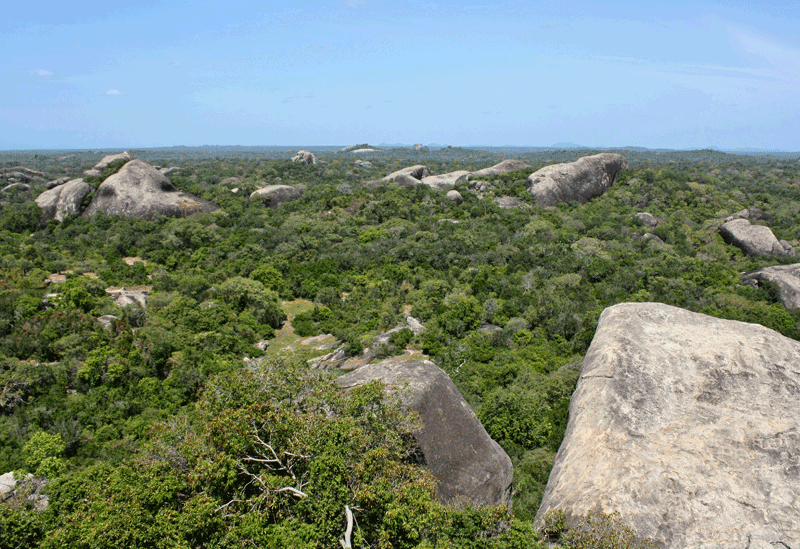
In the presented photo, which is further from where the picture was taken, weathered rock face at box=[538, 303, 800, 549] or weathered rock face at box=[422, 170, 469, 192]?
weathered rock face at box=[422, 170, 469, 192]

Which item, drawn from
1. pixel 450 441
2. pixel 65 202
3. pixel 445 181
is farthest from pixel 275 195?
pixel 450 441

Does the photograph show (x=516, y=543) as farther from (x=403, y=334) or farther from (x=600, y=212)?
(x=600, y=212)

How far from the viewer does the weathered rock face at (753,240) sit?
114 ft

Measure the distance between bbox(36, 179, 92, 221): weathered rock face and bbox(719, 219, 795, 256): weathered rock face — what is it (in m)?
55.2

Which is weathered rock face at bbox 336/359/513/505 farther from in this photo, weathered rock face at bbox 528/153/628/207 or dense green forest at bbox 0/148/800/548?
weathered rock face at bbox 528/153/628/207

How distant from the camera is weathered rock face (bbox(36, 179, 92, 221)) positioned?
41250 millimetres

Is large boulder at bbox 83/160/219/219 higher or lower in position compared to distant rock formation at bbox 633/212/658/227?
higher

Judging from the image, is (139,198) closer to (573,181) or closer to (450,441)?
(450,441)

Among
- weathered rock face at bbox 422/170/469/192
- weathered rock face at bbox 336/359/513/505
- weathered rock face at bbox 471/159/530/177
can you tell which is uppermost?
weathered rock face at bbox 471/159/530/177

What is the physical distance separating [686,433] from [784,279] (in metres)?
20.8

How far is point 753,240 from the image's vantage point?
35438 mm

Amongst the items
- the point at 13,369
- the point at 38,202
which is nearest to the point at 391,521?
the point at 13,369

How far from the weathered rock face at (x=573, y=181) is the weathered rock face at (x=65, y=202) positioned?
43.0m

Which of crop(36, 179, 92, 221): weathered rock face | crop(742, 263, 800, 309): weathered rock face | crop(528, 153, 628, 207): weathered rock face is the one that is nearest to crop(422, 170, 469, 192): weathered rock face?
crop(528, 153, 628, 207): weathered rock face
